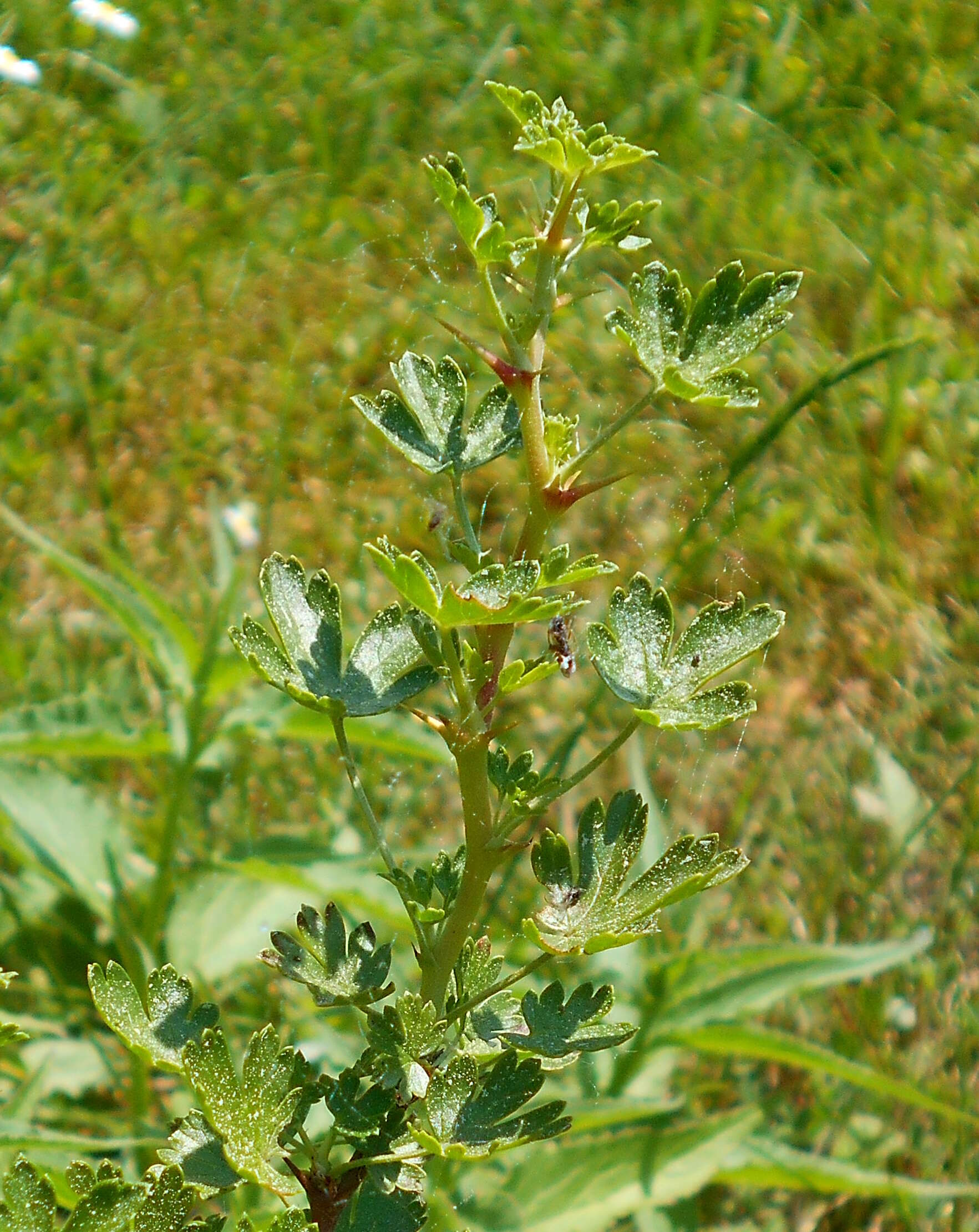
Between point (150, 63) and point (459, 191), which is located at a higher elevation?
point (459, 191)

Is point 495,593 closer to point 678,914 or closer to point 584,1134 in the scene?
point 584,1134

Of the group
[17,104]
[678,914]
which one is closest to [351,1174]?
[678,914]

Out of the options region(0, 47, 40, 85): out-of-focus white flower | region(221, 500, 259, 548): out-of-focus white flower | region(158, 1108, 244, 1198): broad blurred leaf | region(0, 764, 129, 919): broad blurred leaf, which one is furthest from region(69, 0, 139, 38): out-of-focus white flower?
region(158, 1108, 244, 1198): broad blurred leaf

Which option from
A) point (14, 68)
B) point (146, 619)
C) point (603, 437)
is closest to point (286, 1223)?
point (603, 437)

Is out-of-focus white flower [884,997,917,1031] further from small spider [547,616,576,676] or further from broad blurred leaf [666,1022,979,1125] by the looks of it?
small spider [547,616,576,676]

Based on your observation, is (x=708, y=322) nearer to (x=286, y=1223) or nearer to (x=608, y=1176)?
(x=286, y=1223)

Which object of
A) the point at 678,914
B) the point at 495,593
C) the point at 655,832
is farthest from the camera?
the point at 678,914

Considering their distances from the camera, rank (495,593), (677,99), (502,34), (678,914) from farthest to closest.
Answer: (677,99), (502,34), (678,914), (495,593)
